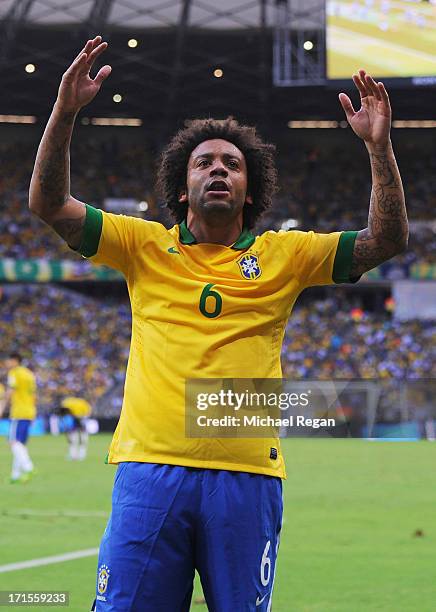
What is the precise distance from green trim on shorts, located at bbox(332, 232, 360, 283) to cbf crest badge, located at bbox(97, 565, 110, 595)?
131 cm

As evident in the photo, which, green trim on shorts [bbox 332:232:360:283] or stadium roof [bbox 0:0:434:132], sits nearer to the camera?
green trim on shorts [bbox 332:232:360:283]

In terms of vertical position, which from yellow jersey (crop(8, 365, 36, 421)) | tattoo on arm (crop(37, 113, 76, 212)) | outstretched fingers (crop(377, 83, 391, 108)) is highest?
yellow jersey (crop(8, 365, 36, 421))

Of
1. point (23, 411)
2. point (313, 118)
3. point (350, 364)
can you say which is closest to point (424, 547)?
point (23, 411)

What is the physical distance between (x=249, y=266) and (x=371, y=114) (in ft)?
2.24

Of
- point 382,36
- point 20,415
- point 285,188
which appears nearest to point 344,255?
point 20,415

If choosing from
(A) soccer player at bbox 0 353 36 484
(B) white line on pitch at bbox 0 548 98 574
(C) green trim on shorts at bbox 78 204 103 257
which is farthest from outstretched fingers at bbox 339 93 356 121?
(A) soccer player at bbox 0 353 36 484

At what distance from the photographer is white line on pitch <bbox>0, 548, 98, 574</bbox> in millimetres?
8164

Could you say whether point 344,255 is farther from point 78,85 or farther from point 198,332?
point 78,85

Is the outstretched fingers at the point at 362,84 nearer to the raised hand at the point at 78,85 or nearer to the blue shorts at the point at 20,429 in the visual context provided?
the raised hand at the point at 78,85

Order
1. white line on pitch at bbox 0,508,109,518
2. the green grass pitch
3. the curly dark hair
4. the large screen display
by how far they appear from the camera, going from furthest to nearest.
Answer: the large screen display
white line on pitch at bbox 0,508,109,518
the green grass pitch
the curly dark hair

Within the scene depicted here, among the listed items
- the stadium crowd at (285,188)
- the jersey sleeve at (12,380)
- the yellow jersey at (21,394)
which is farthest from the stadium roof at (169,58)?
the jersey sleeve at (12,380)

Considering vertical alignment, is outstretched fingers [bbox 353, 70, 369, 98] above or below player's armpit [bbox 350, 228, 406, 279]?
above

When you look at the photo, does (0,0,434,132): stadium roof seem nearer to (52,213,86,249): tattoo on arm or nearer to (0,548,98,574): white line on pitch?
(0,548,98,574): white line on pitch

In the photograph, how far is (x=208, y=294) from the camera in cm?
365
